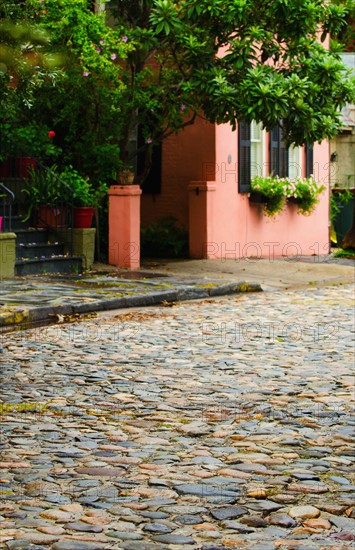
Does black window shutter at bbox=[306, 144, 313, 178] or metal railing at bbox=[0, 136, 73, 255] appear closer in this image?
metal railing at bbox=[0, 136, 73, 255]

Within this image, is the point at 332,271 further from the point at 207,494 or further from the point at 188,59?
the point at 207,494

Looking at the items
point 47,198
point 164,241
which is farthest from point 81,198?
point 164,241

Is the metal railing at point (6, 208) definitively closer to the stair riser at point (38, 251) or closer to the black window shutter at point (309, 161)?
the stair riser at point (38, 251)

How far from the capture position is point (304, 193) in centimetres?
2269

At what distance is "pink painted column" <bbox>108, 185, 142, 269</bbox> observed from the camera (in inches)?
690

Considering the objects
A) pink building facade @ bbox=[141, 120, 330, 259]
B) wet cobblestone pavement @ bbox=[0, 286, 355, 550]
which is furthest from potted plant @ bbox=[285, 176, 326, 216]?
wet cobblestone pavement @ bbox=[0, 286, 355, 550]

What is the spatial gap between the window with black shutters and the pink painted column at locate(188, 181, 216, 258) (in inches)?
103

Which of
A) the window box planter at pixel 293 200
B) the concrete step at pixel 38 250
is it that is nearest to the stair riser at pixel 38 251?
the concrete step at pixel 38 250

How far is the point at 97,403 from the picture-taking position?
7.22 metres

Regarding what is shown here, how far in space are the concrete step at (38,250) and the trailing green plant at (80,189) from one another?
31.2 inches

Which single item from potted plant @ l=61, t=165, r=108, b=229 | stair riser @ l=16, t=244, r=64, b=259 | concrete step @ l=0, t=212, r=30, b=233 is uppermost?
potted plant @ l=61, t=165, r=108, b=229

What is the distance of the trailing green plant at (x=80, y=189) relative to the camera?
1716 centimetres

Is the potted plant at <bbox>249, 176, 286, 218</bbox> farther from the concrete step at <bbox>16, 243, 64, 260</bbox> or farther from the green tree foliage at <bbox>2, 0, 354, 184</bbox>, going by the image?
the concrete step at <bbox>16, 243, 64, 260</bbox>

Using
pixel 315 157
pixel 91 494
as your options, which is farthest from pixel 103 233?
pixel 91 494
